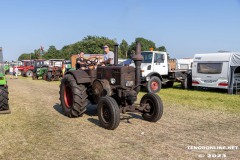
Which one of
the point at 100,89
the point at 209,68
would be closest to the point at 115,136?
the point at 100,89

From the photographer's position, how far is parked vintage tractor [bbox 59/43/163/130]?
21.3ft

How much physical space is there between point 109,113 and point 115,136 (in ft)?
2.13

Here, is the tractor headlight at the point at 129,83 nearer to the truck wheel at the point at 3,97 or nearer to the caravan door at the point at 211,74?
the truck wheel at the point at 3,97

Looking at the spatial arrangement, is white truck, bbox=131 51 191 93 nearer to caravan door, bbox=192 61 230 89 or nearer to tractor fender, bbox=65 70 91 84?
caravan door, bbox=192 61 230 89

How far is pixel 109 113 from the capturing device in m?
6.11

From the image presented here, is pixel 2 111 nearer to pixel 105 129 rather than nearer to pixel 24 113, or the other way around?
pixel 24 113

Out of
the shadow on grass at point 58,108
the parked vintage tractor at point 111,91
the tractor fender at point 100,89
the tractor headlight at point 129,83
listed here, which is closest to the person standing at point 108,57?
the parked vintage tractor at point 111,91

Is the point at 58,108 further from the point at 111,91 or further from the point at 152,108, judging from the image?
the point at 152,108

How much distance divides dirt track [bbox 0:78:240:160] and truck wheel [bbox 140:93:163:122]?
185 mm

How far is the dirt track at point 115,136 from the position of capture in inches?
182

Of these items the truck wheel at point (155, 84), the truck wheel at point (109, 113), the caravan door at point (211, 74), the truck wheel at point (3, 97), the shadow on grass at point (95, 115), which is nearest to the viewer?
the truck wheel at point (109, 113)

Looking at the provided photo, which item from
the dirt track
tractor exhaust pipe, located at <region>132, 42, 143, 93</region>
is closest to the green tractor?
the dirt track

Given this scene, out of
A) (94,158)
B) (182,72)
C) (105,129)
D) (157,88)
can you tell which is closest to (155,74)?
(157,88)

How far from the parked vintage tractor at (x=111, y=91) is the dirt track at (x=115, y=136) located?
0.30 meters
